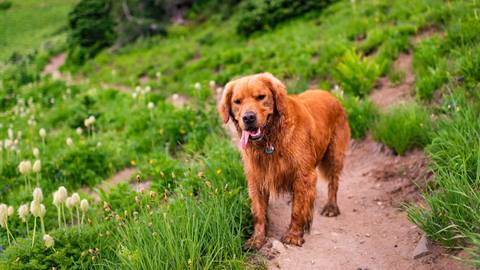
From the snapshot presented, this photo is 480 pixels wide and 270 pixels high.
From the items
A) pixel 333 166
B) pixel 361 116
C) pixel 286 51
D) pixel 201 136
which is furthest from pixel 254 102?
pixel 286 51

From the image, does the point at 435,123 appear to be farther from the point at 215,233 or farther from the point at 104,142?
the point at 104,142

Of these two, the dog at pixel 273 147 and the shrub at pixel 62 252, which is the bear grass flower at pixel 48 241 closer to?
the shrub at pixel 62 252

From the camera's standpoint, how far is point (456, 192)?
4.04 metres

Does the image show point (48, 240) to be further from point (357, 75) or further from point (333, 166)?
point (357, 75)

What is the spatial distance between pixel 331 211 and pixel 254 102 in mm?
1904

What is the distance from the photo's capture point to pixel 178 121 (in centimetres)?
845

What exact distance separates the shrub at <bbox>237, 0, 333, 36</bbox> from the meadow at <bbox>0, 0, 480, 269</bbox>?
0.28 metres

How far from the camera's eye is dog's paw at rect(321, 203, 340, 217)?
576 cm

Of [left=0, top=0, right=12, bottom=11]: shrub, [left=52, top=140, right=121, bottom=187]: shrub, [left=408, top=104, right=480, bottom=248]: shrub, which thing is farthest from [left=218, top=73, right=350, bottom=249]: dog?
[left=0, top=0, right=12, bottom=11]: shrub

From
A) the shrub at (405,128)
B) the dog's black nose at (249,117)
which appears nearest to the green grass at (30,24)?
the shrub at (405,128)

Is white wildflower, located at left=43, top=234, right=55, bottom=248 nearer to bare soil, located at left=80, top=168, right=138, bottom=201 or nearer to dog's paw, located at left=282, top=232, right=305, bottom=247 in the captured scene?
dog's paw, located at left=282, top=232, right=305, bottom=247

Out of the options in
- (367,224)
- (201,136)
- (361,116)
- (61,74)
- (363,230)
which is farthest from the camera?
(61,74)

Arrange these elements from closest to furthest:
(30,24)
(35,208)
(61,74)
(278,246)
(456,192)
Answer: (456,192) → (35,208) → (278,246) → (61,74) → (30,24)

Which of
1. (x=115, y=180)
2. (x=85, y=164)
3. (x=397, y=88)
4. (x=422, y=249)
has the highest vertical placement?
(x=397, y=88)
